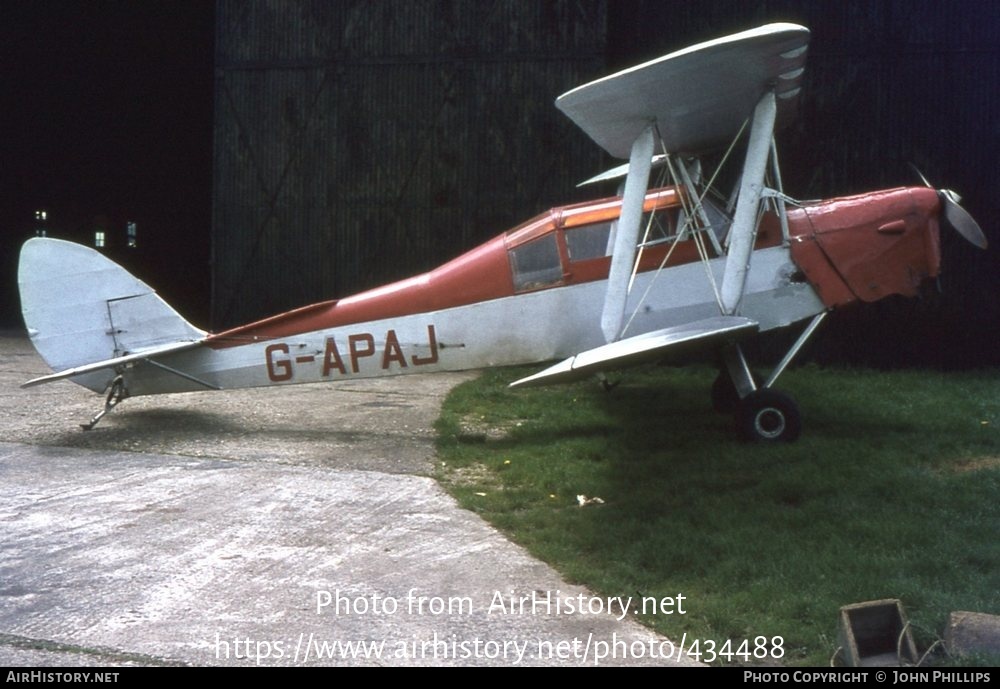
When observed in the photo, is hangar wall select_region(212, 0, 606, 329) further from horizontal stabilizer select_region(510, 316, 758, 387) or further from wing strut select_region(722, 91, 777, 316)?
horizontal stabilizer select_region(510, 316, 758, 387)

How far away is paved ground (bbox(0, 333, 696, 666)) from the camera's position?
3.84 m

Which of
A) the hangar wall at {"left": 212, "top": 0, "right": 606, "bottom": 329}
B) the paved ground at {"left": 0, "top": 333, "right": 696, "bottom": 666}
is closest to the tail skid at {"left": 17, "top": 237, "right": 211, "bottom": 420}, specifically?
the paved ground at {"left": 0, "top": 333, "right": 696, "bottom": 666}

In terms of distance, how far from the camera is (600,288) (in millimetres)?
8094

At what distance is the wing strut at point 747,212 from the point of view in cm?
707

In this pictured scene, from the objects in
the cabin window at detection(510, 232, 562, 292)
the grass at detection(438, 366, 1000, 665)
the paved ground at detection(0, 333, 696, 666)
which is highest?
the cabin window at detection(510, 232, 562, 292)

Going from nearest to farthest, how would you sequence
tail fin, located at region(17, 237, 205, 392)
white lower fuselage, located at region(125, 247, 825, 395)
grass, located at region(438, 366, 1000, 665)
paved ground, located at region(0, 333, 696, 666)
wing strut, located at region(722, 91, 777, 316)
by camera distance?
paved ground, located at region(0, 333, 696, 666) < grass, located at region(438, 366, 1000, 665) < wing strut, located at region(722, 91, 777, 316) < white lower fuselage, located at region(125, 247, 825, 395) < tail fin, located at region(17, 237, 205, 392)

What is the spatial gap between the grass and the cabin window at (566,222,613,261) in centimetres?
149

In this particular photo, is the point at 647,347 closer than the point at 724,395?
Yes

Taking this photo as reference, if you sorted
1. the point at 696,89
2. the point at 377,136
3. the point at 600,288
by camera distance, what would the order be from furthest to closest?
the point at 377,136
the point at 600,288
the point at 696,89

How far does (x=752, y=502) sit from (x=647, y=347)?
1.21m

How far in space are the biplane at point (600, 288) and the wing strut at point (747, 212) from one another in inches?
0.4

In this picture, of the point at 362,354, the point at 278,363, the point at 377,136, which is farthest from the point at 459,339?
the point at 377,136

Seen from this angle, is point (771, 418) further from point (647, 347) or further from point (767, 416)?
point (647, 347)
